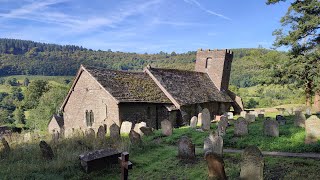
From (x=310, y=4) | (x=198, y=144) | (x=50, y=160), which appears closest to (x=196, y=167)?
(x=198, y=144)

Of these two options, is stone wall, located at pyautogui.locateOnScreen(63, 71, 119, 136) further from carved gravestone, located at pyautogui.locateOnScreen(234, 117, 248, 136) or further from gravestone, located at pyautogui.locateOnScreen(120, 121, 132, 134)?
carved gravestone, located at pyautogui.locateOnScreen(234, 117, 248, 136)

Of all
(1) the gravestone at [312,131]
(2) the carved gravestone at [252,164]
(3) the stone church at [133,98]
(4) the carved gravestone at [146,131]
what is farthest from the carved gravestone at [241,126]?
(3) the stone church at [133,98]

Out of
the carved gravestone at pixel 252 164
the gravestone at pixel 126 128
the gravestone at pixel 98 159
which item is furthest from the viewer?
the gravestone at pixel 126 128

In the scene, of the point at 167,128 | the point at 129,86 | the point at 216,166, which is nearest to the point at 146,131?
the point at 167,128

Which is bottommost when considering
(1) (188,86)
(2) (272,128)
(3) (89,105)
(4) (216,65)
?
(3) (89,105)

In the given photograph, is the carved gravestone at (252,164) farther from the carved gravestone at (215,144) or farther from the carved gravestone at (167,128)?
the carved gravestone at (167,128)

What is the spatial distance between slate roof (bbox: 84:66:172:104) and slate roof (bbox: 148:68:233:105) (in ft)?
4.76

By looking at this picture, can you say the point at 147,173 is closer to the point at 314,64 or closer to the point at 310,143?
the point at 310,143

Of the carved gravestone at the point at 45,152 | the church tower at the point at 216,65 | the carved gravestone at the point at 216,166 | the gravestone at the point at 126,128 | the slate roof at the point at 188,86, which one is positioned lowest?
the gravestone at the point at 126,128

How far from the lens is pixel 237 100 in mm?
44906

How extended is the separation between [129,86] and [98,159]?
18.5 metres

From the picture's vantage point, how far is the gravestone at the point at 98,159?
11.9 meters

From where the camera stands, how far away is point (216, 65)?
4406 centimetres

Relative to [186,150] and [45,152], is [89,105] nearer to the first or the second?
[45,152]
